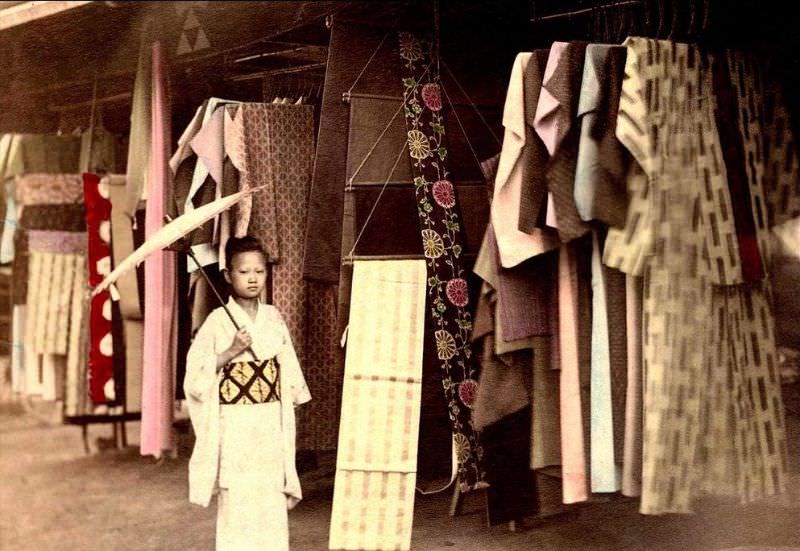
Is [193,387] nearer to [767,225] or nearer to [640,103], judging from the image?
[640,103]

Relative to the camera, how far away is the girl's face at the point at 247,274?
393cm

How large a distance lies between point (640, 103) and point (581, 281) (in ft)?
2.53

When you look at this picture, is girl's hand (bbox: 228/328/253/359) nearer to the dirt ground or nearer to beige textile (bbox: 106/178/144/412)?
the dirt ground

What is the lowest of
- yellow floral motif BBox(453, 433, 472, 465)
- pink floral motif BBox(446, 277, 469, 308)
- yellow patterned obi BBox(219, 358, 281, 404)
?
yellow floral motif BBox(453, 433, 472, 465)

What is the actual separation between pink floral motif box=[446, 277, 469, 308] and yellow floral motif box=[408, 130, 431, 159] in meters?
0.61

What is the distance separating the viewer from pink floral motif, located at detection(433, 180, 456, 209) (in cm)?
445

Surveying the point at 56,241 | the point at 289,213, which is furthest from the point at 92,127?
the point at 289,213

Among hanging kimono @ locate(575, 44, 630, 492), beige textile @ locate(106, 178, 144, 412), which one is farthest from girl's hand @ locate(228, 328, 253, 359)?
beige textile @ locate(106, 178, 144, 412)

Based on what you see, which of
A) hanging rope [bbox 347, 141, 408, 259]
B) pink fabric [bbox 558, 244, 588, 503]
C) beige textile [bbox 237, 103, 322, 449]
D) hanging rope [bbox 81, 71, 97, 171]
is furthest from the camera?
hanging rope [bbox 81, 71, 97, 171]

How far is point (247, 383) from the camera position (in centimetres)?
389

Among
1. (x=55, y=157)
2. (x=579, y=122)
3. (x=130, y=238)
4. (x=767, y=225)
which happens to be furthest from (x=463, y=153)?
(x=55, y=157)

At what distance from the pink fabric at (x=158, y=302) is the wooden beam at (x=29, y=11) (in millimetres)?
539

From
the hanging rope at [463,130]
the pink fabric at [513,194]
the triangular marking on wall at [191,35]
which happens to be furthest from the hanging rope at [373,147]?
the triangular marking on wall at [191,35]

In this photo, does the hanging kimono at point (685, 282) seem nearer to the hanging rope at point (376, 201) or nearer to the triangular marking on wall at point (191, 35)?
the hanging rope at point (376, 201)
